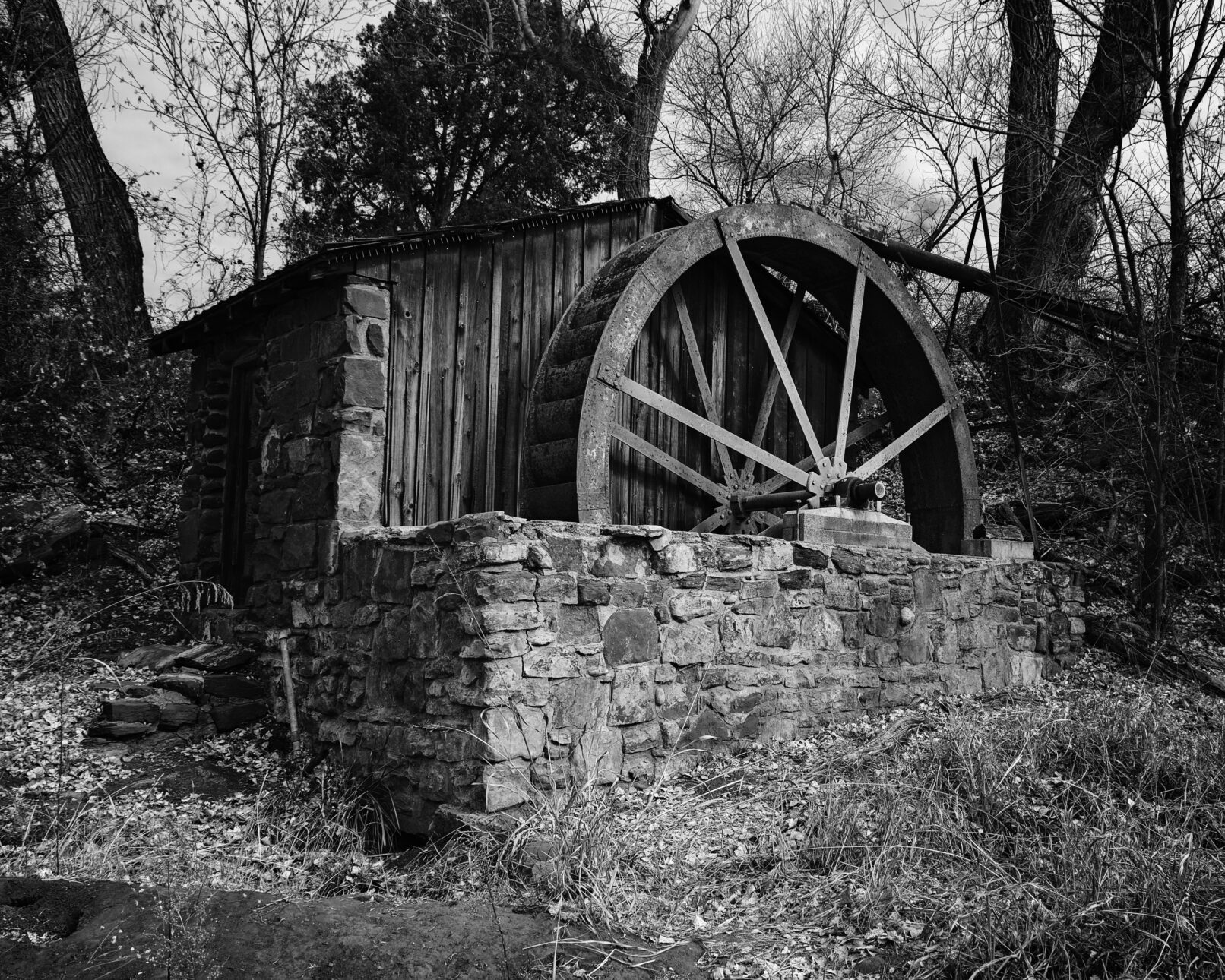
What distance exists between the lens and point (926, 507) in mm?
7648

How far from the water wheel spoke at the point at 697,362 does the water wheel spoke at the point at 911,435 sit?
3.46 ft

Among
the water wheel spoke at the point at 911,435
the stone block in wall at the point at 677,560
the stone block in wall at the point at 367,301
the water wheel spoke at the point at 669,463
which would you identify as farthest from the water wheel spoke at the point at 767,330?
the stone block in wall at the point at 677,560

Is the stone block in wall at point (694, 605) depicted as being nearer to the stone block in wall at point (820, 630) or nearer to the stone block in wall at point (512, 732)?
the stone block in wall at point (820, 630)

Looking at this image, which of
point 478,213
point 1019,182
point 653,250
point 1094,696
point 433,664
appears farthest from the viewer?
point 478,213

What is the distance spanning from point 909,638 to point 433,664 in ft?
9.73

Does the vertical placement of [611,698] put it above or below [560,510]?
below

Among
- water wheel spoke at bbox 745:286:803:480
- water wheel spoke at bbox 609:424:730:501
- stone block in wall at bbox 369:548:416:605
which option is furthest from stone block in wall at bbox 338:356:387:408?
water wheel spoke at bbox 745:286:803:480

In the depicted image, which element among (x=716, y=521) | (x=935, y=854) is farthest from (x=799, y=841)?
(x=716, y=521)

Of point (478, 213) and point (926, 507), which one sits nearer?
point (926, 507)

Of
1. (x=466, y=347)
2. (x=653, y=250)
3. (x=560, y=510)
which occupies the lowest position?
(x=560, y=510)

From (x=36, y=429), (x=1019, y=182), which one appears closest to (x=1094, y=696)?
(x=1019, y=182)

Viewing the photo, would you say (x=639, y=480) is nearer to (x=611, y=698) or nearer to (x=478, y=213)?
(x=611, y=698)

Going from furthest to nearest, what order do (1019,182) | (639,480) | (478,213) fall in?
(478,213), (1019,182), (639,480)

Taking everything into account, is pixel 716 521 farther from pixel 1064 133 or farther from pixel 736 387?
pixel 1064 133
